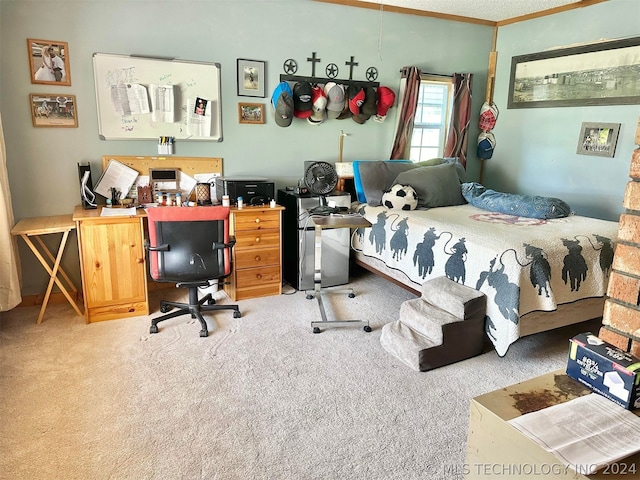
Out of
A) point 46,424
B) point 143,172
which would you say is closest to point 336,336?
point 46,424

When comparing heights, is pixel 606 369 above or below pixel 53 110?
below

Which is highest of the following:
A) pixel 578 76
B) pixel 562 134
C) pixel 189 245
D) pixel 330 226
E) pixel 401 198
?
pixel 578 76

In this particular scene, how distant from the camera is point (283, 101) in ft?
12.7

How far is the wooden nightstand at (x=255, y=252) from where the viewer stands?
356 cm

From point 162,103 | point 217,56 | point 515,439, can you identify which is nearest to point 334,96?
point 217,56

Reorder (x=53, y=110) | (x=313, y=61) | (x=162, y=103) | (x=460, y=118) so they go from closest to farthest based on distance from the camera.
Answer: (x=53, y=110) → (x=162, y=103) → (x=313, y=61) → (x=460, y=118)

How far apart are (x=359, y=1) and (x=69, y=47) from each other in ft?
8.01

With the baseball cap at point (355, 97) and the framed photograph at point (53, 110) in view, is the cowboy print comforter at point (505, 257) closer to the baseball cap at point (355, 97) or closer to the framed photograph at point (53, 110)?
the baseball cap at point (355, 97)

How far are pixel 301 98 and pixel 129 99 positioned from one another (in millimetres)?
1398

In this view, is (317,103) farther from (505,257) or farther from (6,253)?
(6,253)

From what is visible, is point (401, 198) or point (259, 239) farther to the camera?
point (401, 198)

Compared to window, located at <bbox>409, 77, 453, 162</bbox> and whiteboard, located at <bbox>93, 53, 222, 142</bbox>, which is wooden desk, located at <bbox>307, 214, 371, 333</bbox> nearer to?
whiteboard, located at <bbox>93, 53, 222, 142</bbox>

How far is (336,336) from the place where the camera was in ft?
10.1

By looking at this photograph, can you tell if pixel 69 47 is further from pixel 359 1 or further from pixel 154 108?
pixel 359 1
